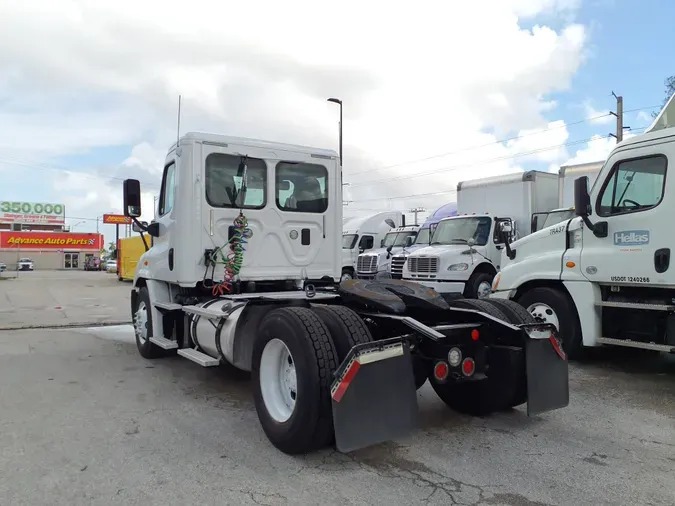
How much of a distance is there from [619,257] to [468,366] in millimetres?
3210

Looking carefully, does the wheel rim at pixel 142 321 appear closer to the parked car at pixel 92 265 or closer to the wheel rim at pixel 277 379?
the wheel rim at pixel 277 379

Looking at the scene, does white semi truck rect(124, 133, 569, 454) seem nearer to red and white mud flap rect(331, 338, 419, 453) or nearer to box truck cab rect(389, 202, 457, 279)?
red and white mud flap rect(331, 338, 419, 453)

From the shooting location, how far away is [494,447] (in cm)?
419

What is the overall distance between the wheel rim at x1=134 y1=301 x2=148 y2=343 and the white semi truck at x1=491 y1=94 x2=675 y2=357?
4.49 meters

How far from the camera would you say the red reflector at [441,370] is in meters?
4.05

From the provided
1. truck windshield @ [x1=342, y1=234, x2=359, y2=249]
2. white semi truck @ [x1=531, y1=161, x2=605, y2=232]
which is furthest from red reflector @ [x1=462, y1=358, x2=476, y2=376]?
truck windshield @ [x1=342, y1=234, x2=359, y2=249]

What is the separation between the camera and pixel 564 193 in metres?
12.7

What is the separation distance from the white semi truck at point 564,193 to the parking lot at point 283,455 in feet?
19.9

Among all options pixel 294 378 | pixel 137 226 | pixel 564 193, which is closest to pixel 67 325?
pixel 137 226

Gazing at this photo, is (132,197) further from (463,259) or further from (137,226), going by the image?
(463,259)

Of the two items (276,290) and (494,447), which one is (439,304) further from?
(276,290)

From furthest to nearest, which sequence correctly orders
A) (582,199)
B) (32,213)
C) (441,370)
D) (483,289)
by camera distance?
1. (32,213)
2. (483,289)
3. (582,199)
4. (441,370)

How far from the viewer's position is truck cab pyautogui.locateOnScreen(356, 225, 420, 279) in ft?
57.5

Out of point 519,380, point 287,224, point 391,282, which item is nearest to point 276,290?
point 287,224
